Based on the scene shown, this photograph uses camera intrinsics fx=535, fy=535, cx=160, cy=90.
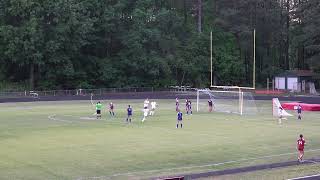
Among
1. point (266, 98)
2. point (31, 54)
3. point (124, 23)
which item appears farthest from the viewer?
point (124, 23)

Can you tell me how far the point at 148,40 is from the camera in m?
90.5

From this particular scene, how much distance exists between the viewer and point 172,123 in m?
41.9

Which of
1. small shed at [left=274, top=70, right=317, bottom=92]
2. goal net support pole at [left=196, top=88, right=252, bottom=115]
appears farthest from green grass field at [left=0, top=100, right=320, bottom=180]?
small shed at [left=274, top=70, right=317, bottom=92]

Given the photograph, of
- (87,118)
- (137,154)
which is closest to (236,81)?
(87,118)

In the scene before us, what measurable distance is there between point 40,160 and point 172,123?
723 inches

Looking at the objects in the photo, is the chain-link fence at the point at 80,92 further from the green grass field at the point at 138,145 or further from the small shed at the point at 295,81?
the green grass field at the point at 138,145

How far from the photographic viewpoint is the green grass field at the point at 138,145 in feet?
75.0

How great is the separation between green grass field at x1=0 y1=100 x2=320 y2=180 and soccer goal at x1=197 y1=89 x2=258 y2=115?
→ 8101mm

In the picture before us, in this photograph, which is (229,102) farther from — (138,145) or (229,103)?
(138,145)

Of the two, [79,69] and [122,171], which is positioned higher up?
[79,69]

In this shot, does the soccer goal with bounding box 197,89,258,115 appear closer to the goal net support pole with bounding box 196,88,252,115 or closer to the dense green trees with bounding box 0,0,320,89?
the goal net support pole with bounding box 196,88,252,115

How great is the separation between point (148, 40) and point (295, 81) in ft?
82.4

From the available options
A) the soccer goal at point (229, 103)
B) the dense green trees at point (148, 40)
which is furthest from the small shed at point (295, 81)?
the soccer goal at point (229, 103)

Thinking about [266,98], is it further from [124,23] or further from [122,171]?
[122,171]
